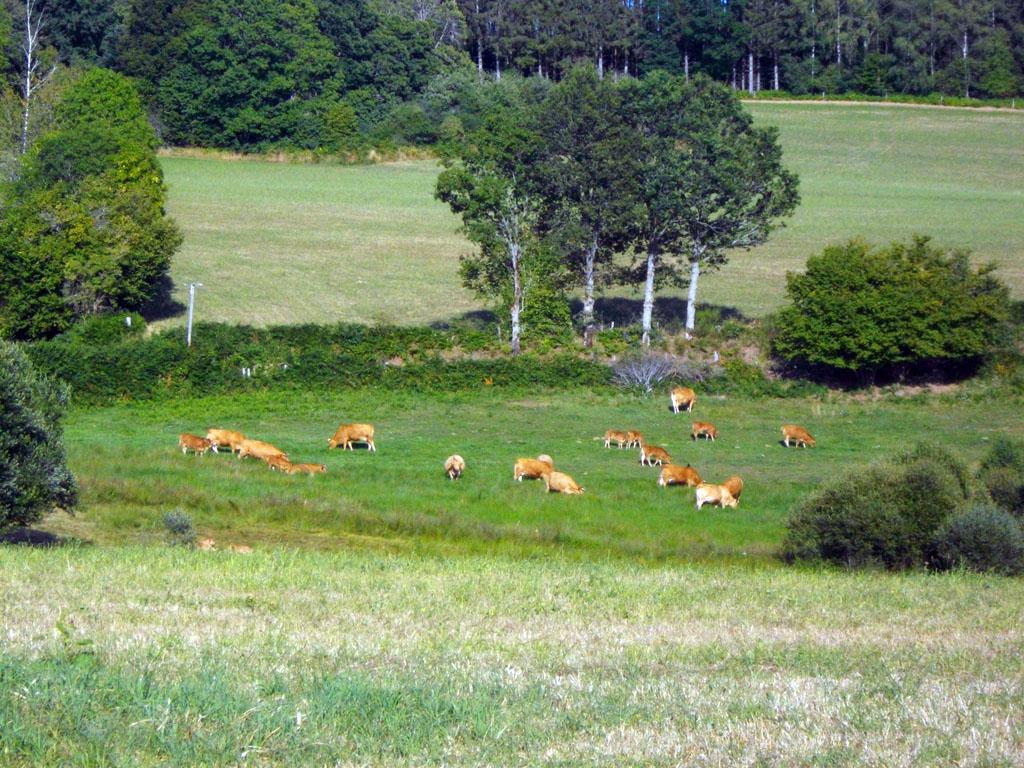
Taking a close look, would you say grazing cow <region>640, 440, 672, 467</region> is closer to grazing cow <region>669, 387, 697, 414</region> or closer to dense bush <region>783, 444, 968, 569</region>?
dense bush <region>783, 444, 968, 569</region>

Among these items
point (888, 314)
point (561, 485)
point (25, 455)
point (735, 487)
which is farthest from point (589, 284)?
point (25, 455)

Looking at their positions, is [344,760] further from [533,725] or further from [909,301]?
[909,301]

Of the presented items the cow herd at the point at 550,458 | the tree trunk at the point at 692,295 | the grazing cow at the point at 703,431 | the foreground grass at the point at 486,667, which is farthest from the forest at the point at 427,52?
the foreground grass at the point at 486,667

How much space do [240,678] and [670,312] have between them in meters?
51.8

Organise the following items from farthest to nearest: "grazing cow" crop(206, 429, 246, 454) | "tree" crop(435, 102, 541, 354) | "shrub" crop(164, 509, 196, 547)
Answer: "tree" crop(435, 102, 541, 354) → "grazing cow" crop(206, 429, 246, 454) → "shrub" crop(164, 509, 196, 547)

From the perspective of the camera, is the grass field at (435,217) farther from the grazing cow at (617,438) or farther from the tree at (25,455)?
the tree at (25,455)

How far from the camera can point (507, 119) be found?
5472 cm

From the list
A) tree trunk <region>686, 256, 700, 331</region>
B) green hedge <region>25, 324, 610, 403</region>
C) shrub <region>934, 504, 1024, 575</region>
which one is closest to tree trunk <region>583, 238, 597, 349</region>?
tree trunk <region>686, 256, 700, 331</region>

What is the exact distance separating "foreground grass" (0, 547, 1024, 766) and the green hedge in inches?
1075

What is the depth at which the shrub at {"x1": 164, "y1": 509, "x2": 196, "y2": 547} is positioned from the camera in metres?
22.8

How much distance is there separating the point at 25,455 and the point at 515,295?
32.9 m

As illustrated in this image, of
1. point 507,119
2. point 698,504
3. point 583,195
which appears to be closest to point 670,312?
point 583,195

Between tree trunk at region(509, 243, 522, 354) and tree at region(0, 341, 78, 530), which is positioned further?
tree trunk at region(509, 243, 522, 354)

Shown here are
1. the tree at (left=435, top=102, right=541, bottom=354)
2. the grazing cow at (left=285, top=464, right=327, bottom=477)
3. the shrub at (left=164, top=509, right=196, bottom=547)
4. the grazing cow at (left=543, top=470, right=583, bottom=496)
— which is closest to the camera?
the shrub at (left=164, top=509, right=196, bottom=547)
